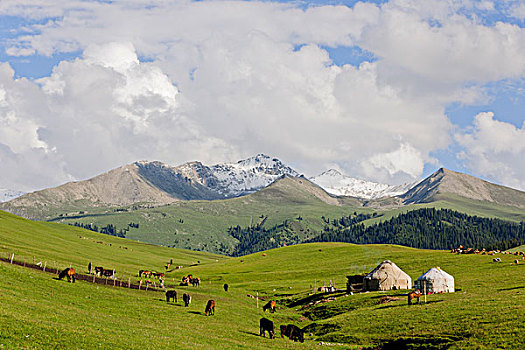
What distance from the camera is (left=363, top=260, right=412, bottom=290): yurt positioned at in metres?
88.4

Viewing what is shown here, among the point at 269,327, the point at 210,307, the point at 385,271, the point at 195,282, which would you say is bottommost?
the point at 269,327

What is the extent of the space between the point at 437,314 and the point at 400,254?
99732mm

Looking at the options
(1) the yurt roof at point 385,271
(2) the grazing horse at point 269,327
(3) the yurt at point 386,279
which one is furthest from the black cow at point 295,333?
(1) the yurt roof at point 385,271

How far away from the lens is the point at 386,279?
88375mm

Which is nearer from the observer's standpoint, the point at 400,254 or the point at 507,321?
the point at 507,321

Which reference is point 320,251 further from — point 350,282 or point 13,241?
point 13,241

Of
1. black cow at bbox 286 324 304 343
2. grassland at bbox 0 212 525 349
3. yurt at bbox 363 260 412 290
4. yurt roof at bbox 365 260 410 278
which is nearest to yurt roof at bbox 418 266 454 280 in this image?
grassland at bbox 0 212 525 349

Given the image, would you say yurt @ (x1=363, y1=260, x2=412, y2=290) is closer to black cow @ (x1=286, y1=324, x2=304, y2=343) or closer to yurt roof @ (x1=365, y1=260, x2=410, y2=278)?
yurt roof @ (x1=365, y1=260, x2=410, y2=278)

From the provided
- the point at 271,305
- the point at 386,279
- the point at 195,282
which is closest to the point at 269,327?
the point at 271,305

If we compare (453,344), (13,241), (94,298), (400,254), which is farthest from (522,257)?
(13,241)

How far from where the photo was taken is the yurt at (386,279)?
8844 cm

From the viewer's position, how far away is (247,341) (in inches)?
1750

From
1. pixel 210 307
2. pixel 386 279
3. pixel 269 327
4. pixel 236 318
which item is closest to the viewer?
pixel 269 327

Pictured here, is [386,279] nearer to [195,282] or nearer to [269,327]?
[195,282]
